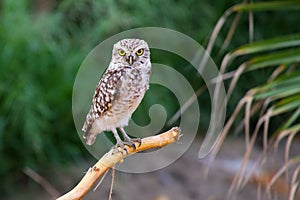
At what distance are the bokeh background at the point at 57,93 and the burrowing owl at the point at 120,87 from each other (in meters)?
1.90

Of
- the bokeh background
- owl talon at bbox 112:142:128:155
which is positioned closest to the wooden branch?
owl talon at bbox 112:142:128:155

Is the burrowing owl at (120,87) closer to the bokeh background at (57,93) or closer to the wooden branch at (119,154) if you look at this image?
the wooden branch at (119,154)

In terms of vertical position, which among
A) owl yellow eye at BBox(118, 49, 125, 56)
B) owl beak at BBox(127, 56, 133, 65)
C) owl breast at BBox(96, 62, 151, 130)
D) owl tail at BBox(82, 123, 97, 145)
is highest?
owl yellow eye at BBox(118, 49, 125, 56)

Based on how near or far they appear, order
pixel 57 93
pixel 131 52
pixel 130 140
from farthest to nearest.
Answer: pixel 57 93 < pixel 130 140 < pixel 131 52

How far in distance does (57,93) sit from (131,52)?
244cm

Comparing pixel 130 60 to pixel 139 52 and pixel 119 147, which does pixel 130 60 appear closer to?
pixel 139 52

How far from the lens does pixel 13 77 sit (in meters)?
3.01

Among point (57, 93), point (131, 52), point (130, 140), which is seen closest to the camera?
point (131, 52)

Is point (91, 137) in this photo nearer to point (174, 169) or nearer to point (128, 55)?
point (128, 55)

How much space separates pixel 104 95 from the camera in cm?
68

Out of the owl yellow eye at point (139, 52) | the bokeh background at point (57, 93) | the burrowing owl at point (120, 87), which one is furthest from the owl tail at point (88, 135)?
the bokeh background at point (57, 93)

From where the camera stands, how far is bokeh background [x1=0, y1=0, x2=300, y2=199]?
3002 millimetres

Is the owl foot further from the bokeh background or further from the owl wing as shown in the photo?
the bokeh background

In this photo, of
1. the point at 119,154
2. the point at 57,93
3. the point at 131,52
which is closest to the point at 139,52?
the point at 131,52
